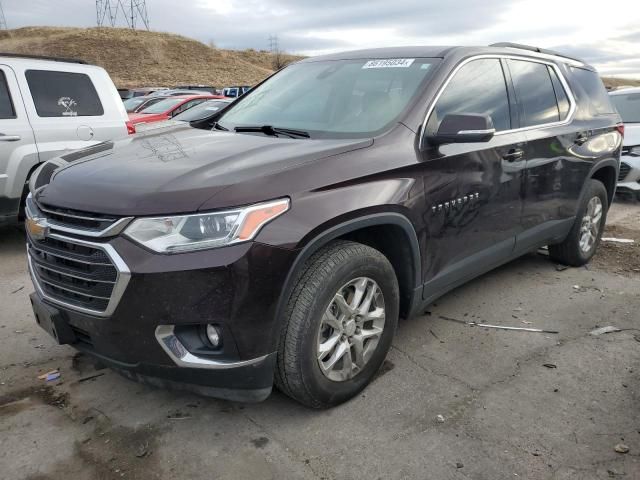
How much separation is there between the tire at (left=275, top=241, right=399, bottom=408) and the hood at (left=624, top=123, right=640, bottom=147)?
22.0ft

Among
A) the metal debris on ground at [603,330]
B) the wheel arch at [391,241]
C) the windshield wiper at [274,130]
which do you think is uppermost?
the windshield wiper at [274,130]

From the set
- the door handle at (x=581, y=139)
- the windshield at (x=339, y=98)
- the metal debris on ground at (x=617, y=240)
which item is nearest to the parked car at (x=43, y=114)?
the windshield at (x=339, y=98)

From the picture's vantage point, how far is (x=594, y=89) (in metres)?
5.08

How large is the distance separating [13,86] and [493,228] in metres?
4.98

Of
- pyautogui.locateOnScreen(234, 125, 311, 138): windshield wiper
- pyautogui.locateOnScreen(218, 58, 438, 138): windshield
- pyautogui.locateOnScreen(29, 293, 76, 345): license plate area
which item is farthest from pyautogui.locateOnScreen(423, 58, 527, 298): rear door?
pyautogui.locateOnScreen(29, 293, 76, 345): license plate area

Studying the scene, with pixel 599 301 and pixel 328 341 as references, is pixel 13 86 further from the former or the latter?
pixel 599 301

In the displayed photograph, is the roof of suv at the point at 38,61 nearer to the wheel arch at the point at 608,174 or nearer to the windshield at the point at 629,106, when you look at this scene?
the wheel arch at the point at 608,174

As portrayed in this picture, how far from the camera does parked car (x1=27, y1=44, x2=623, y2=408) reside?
2277 millimetres

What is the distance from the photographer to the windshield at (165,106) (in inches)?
493

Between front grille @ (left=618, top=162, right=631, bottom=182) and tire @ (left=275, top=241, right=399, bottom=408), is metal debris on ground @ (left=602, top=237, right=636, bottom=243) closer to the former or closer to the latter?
front grille @ (left=618, top=162, right=631, bottom=182)

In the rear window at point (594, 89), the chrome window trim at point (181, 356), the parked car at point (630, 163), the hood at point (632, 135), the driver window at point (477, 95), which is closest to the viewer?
the chrome window trim at point (181, 356)

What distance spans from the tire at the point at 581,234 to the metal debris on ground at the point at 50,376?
4102mm

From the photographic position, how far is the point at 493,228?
144 inches

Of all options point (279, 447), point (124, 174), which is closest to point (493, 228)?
point (279, 447)
